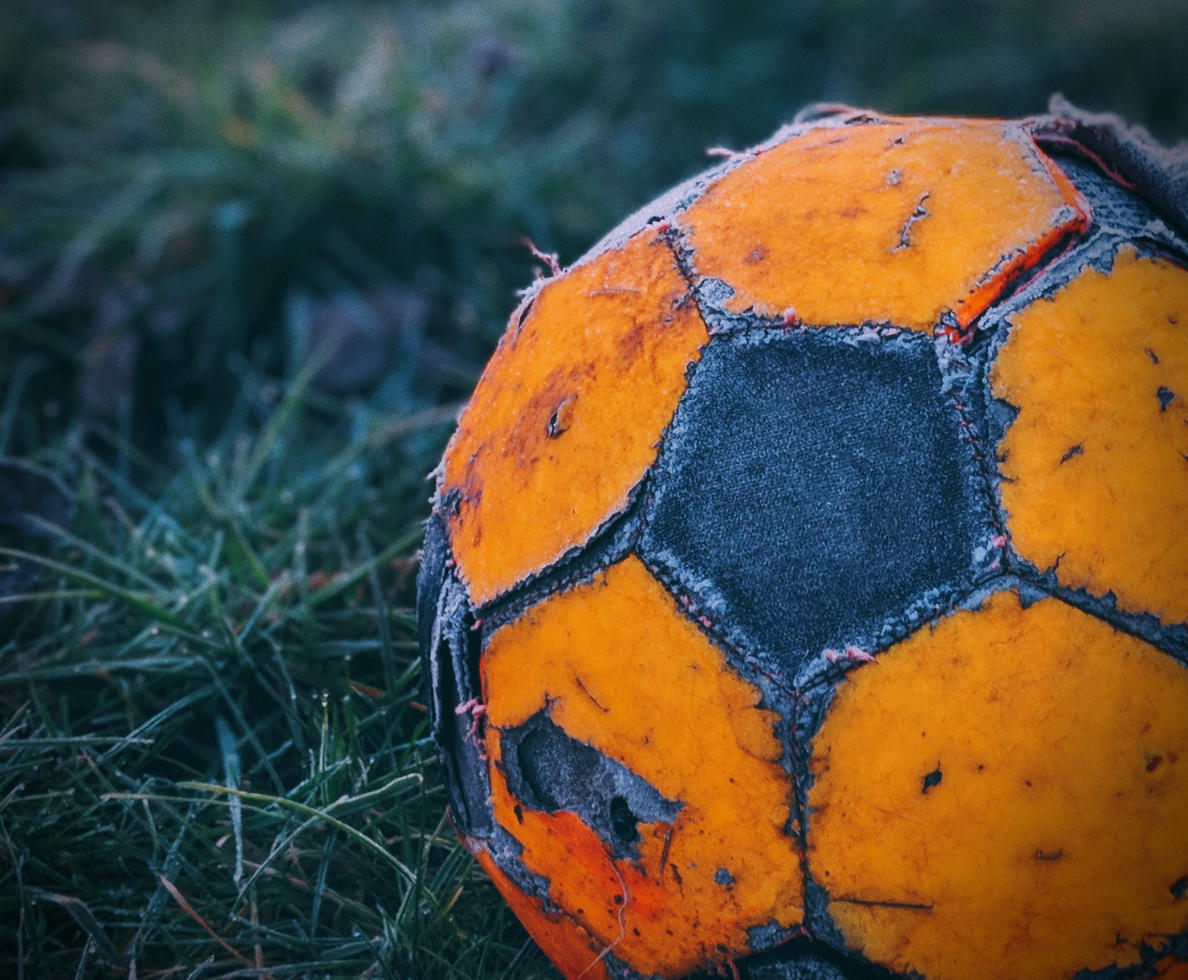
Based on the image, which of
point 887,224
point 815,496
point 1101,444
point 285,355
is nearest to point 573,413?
point 815,496

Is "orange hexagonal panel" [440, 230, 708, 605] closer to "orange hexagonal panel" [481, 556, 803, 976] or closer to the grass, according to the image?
"orange hexagonal panel" [481, 556, 803, 976]

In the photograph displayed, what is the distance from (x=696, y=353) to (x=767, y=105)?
2.81 meters

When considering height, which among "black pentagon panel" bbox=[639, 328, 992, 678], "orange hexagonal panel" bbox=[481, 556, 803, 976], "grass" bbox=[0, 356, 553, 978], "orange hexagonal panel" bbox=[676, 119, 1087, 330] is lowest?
"grass" bbox=[0, 356, 553, 978]

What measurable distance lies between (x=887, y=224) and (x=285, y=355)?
7.01 ft

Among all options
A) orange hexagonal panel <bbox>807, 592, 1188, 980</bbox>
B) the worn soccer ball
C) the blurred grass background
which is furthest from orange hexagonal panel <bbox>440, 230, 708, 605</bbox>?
the blurred grass background

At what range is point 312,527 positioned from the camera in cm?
210

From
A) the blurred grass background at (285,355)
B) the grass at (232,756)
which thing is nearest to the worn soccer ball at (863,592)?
the grass at (232,756)

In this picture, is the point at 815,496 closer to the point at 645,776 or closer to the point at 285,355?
the point at 645,776

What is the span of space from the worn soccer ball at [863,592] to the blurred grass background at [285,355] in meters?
0.44

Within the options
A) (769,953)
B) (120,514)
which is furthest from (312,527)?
(769,953)

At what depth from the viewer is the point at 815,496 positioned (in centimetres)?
102

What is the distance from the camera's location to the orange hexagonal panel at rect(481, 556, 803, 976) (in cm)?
101

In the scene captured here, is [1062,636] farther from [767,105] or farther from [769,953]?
[767,105]

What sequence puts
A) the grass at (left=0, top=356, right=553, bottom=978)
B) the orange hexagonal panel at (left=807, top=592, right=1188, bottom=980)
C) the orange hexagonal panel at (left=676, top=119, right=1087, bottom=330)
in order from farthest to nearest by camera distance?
1. the grass at (left=0, top=356, right=553, bottom=978)
2. the orange hexagonal panel at (left=676, top=119, right=1087, bottom=330)
3. the orange hexagonal panel at (left=807, top=592, right=1188, bottom=980)
